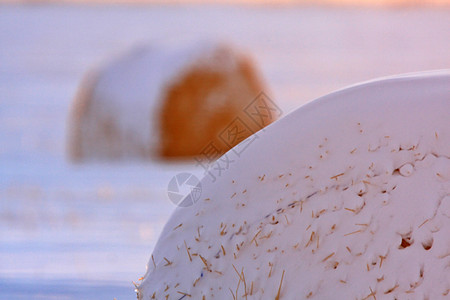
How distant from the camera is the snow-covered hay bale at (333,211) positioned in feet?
7.04

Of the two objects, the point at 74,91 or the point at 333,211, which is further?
the point at 74,91

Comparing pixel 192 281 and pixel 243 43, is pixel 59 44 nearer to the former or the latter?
pixel 243 43

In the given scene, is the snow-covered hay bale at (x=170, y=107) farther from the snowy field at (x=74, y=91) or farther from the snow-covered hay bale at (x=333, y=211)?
the snow-covered hay bale at (x=333, y=211)

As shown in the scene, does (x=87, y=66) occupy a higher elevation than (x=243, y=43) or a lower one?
higher

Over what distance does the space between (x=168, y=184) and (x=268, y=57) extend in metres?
18.7

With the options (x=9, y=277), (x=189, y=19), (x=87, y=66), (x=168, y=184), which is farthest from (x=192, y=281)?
(x=189, y=19)

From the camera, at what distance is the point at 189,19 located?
3931 cm

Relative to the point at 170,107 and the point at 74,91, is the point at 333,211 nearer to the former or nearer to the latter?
the point at 170,107

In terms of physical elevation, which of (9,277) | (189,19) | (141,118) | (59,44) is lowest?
(189,19)

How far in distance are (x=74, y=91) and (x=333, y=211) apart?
17201 millimetres

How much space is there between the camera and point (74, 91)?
62.5ft

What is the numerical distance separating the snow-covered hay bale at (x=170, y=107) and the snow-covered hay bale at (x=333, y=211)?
734 centimetres

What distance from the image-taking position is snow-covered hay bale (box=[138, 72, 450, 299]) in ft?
7.04

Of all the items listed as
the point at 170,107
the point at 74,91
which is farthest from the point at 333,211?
the point at 74,91
